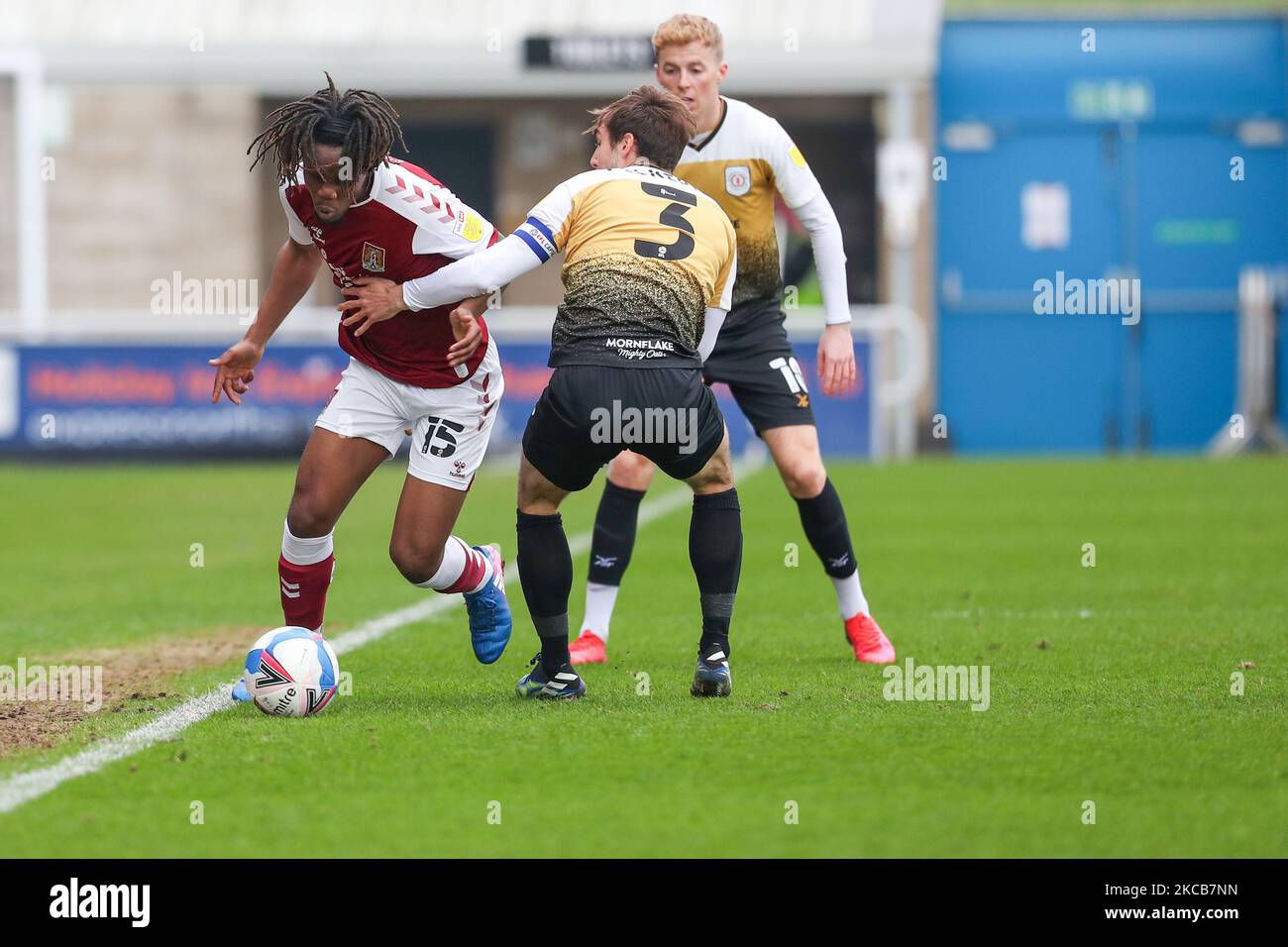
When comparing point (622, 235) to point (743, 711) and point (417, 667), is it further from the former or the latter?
point (417, 667)

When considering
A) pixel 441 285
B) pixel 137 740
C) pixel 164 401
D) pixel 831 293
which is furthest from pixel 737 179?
pixel 164 401

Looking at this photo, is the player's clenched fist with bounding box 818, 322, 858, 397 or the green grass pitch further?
the player's clenched fist with bounding box 818, 322, 858, 397

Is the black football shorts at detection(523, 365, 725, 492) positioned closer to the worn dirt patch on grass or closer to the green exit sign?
the worn dirt patch on grass

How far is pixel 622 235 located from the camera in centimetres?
573

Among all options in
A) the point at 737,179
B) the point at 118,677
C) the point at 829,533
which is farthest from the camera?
the point at 829,533

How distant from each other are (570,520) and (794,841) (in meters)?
9.43

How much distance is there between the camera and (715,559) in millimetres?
5988

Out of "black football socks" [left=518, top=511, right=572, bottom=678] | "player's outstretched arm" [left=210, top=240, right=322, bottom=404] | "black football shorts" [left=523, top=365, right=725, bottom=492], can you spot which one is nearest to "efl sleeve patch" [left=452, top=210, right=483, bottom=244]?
"player's outstretched arm" [left=210, top=240, right=322, bottom=404]

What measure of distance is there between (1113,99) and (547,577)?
819 inches

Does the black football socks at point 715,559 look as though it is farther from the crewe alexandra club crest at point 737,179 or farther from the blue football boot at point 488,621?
the crewe alexandra club crest at point 737,179

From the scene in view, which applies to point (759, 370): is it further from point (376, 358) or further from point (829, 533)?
point (376, 358)

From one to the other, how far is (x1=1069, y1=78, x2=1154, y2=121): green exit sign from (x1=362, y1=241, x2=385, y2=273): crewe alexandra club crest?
799 inches

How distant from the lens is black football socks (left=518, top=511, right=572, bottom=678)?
588cm

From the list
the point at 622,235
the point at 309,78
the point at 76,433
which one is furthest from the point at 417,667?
the point at 309,78
